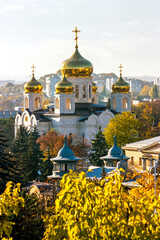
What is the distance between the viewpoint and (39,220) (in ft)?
56.4

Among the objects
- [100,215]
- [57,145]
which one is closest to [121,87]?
[57,145]

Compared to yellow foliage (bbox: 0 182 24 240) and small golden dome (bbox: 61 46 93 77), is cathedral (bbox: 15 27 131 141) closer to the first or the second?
small golden dome (bbox: 61 46 93 77)

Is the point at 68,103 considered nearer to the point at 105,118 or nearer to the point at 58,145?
the point at 105,118

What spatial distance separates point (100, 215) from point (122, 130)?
3571 cm

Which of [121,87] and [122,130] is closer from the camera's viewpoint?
[122,130]

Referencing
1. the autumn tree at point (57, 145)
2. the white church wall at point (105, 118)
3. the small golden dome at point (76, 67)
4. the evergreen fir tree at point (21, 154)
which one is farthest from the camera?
the small golden dome at point (76, 67)

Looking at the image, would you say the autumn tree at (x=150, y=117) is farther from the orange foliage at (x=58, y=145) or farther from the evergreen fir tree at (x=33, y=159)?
the evergreen fir tree at (x=33, y=159)

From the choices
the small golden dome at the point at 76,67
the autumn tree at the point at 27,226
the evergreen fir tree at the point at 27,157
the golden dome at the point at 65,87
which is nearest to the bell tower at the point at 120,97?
the small golden dome at the point at 76,67

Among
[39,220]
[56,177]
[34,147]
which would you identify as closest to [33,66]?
[34,147]

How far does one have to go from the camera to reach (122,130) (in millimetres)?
47688

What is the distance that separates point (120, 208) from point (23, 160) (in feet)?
81.1

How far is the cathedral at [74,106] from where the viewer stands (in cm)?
5322

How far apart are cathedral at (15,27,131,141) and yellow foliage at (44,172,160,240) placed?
132 ft

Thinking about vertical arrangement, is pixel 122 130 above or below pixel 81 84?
below
